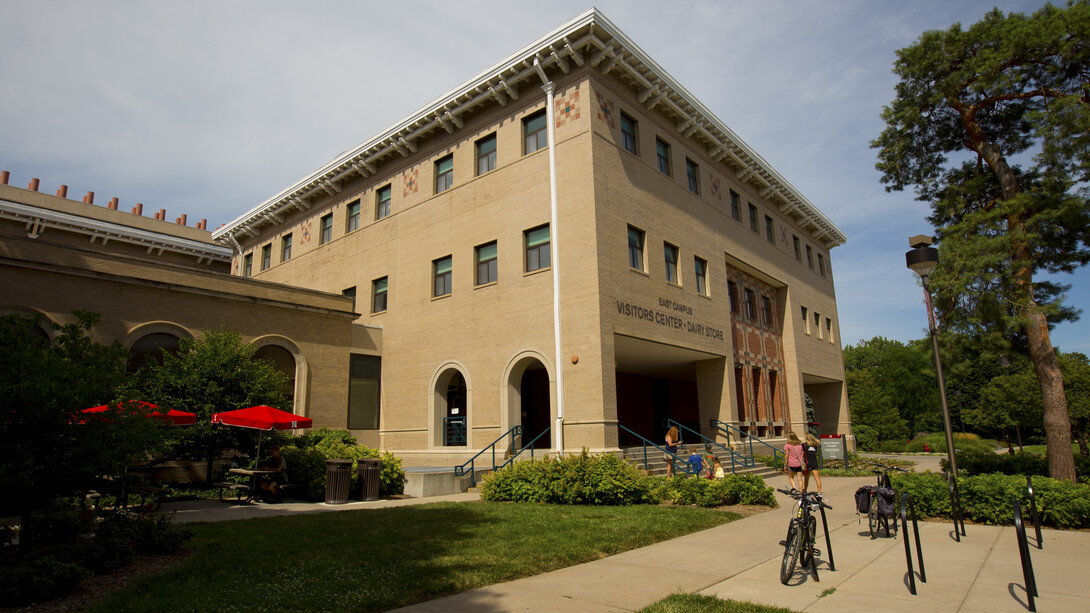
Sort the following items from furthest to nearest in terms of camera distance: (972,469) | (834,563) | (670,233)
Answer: (670,233) → (972,469) → (834,563)

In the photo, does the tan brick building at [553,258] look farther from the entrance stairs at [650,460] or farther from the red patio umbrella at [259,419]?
the red patio umbrella at [259,419]

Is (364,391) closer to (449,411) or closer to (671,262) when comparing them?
(449,411)

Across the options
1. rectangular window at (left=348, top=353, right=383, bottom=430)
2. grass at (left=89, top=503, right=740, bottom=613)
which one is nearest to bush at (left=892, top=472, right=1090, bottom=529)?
grass at (left=89, top=503, right=740, bottom=613)

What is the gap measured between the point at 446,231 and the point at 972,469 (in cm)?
1809

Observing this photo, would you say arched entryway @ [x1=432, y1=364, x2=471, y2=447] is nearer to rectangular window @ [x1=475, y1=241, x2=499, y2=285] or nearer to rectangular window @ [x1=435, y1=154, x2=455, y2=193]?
rectangular window @ [x1=475, y1=241, x2=499, y2=285]

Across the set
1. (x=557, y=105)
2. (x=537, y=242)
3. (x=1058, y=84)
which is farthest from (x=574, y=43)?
(x=1058, y=84)

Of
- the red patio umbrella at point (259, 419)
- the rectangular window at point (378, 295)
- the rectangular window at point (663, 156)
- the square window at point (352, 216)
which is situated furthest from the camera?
the square window at point (352, 216)

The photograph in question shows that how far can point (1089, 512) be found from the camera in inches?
405

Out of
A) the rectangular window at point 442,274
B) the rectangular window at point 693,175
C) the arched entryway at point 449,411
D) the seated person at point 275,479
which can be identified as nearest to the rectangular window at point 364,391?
the arched entryway at point 449,411

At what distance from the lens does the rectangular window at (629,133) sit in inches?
817

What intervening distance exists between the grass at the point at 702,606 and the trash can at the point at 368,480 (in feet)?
35.4

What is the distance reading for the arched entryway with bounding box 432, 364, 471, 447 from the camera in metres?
21.4

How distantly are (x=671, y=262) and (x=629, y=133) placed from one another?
4769 mm

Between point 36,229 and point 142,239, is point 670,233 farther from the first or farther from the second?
point 36,229
